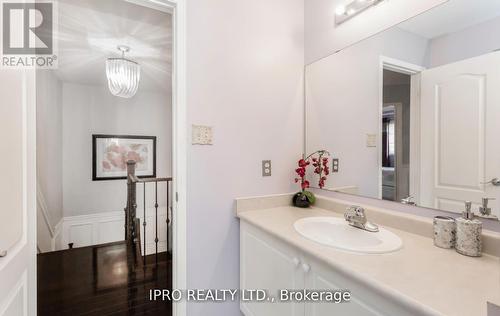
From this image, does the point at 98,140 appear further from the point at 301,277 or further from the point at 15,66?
the point at 301,277

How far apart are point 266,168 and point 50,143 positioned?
2.97 m

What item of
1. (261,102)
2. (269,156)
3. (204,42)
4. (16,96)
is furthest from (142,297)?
(204,42)

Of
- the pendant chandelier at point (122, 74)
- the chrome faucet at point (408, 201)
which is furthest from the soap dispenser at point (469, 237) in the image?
the pendant chandelier at point (122, 74)

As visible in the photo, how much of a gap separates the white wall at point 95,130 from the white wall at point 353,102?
3261 mm

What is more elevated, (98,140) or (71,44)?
(71,44)

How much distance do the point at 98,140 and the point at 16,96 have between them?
3.14m

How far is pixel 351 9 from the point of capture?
4.53 feet

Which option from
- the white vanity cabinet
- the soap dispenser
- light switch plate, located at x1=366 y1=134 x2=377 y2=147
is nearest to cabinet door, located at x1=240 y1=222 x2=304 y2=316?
the white vanity cabinet

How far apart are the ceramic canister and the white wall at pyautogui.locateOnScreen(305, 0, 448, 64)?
0.97 metres

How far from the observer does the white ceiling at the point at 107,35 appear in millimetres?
1754

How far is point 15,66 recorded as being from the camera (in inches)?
36.3

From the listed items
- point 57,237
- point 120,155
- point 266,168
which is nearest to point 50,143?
point 120,155

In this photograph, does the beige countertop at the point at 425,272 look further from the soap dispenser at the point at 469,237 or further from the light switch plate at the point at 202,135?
the light switch plate at the point at 202,135

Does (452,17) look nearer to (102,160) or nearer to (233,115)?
(233,115)
